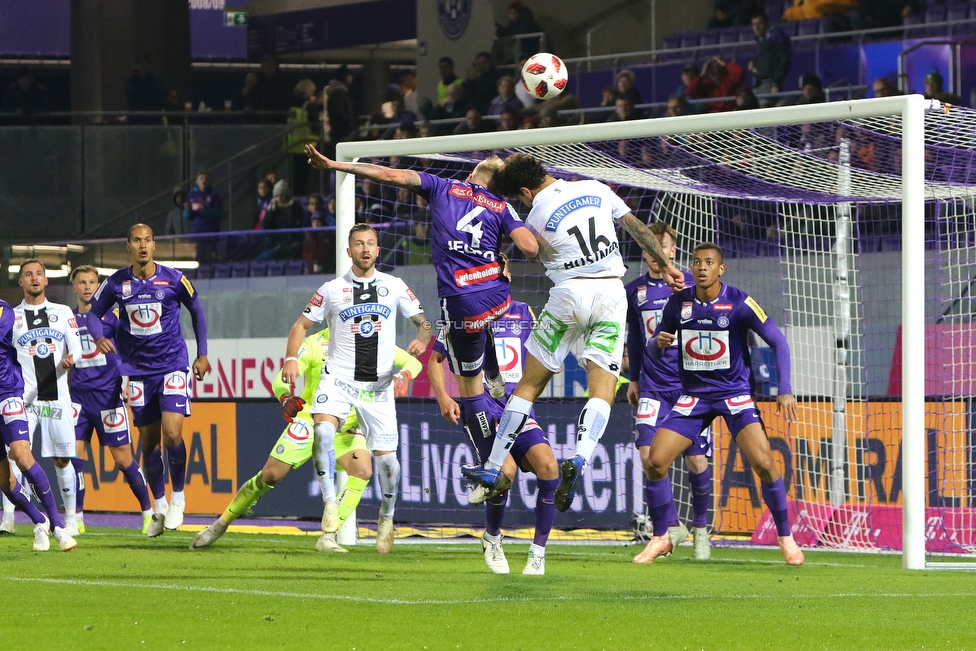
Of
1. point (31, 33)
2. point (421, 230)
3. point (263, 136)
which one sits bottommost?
point (421, 230)

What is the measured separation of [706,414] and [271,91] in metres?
16.7

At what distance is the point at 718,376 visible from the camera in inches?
385

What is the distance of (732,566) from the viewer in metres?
9.98

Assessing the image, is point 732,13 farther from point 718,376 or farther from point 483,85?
point 718,376

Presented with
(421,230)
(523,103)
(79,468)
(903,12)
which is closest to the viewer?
(79,468)

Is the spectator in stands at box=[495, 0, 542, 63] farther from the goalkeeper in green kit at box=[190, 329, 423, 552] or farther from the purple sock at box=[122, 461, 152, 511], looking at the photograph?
the goalkeeper in green kit at box=[190, 329, 423, 552]

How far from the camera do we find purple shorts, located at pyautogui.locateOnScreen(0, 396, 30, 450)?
10156 millimetres

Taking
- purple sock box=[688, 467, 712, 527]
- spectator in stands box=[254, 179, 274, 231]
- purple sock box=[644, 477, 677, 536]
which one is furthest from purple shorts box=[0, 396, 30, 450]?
spectator in stands box=[254, 179, 274, 231]

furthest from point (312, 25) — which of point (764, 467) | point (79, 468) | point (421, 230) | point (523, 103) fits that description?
point (764, 467)

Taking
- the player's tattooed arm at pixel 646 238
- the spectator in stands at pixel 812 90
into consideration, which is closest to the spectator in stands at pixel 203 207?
the spectator in stands at pixel 812 90

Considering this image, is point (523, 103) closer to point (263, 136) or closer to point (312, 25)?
point (263, 136)

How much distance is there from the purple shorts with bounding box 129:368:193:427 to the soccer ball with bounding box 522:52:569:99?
4.12 meters

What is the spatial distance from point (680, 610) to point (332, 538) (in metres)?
4.26

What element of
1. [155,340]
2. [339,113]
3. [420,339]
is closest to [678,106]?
[339,113]
